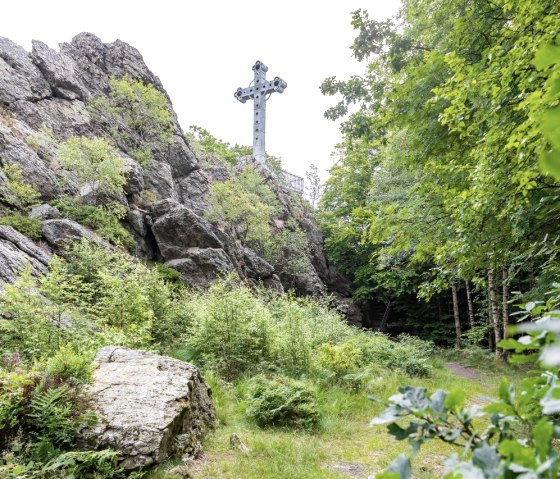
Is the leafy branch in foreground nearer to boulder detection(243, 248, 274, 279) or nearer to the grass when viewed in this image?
the grass

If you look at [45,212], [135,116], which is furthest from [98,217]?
[135,116]

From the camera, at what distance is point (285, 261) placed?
2333 cm

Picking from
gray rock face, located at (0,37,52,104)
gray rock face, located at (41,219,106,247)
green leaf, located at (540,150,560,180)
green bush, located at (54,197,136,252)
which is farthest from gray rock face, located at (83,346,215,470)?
gray rock face, located at (0,37,52,104)

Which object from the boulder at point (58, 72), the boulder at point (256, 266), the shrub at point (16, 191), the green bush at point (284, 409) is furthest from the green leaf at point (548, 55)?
the boulder at point (58, 72)

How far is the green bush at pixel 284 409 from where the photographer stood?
519 cm

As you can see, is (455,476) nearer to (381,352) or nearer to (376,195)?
(381,352)

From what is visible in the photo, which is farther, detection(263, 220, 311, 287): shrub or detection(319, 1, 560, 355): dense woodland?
detection(263, 220, 311, 287): shrub

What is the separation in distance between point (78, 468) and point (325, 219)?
24534mm

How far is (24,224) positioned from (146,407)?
32.8 feet

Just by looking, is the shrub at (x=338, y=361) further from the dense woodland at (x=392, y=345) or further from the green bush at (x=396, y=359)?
the green bush at (x=396, y=359)

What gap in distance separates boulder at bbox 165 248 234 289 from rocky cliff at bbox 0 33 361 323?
0.15ft

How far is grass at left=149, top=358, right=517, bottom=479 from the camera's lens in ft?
12.5

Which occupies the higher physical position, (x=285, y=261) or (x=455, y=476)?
(x=285, y=261)

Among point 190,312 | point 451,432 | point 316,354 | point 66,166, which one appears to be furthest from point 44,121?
point 451,432
